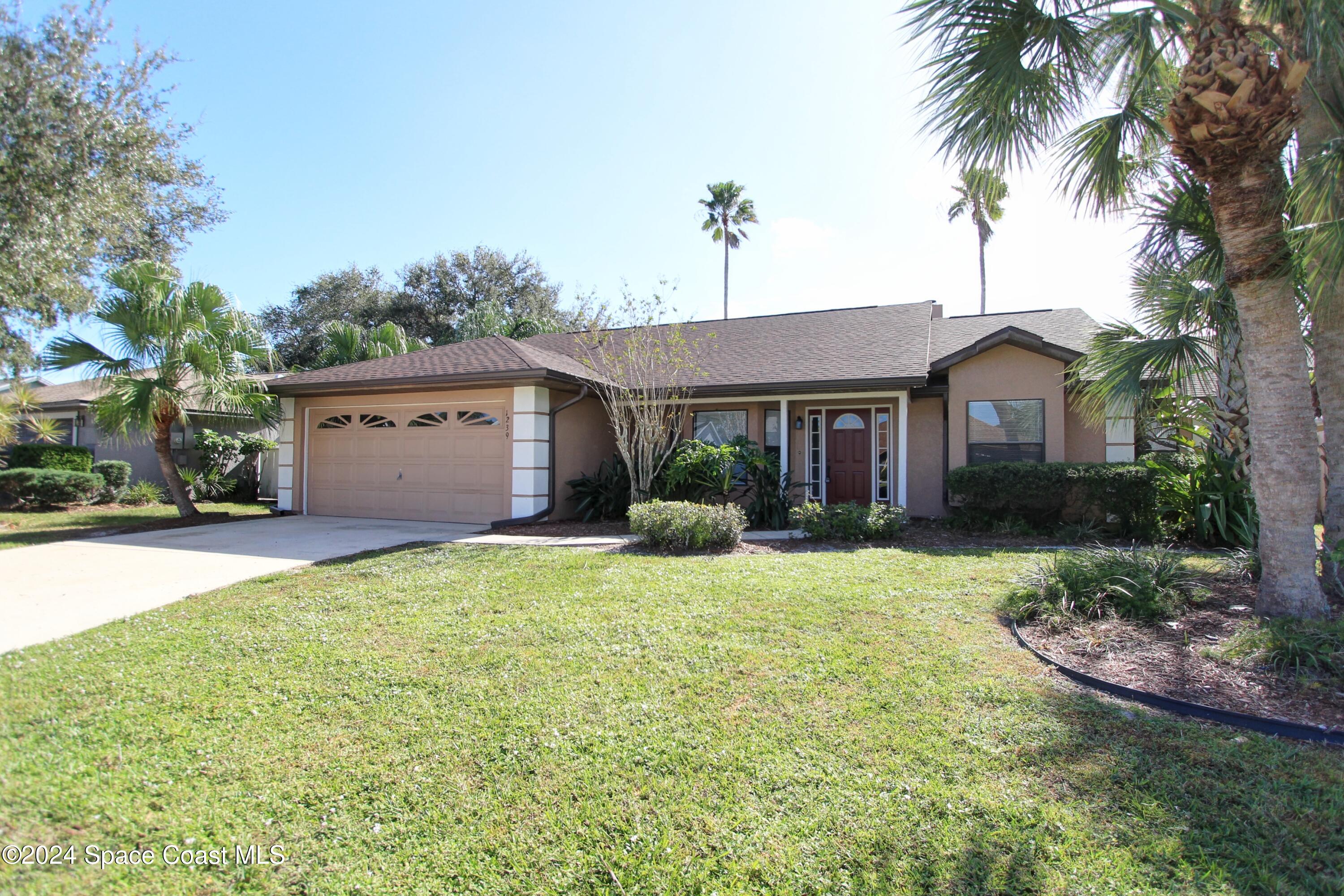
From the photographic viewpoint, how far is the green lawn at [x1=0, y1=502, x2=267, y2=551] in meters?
10.4

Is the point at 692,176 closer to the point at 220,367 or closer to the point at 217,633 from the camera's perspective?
the point at 220,367

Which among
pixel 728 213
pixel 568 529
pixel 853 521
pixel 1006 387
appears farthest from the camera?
pixel 728 213

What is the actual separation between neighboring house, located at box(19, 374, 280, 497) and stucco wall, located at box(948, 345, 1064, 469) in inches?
634

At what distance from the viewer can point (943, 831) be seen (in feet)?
8.61

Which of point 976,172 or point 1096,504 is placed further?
point 1096,504

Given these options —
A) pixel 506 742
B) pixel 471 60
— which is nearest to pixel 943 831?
pixel 506 742

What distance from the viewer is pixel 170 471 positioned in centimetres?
1238

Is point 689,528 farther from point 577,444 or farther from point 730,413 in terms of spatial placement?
point 730,413

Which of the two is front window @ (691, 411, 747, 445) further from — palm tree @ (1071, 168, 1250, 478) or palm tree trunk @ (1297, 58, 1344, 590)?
palm tree trunk @ (1297, 58, 1344, 590)

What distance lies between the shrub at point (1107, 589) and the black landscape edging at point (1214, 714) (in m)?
1.04

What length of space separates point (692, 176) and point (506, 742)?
12.7m

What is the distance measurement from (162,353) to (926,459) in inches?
545

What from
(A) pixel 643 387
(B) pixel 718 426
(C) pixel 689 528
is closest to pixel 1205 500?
(C) pixel 689 528

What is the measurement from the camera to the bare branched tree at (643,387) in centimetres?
1095
